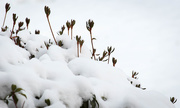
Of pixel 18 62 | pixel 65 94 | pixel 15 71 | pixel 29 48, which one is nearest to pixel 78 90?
pixel 65 94

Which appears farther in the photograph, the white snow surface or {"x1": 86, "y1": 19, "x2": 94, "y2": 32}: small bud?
{"x1": 86, "y1": 19, "x2": 94, "y2": 32}: small bud

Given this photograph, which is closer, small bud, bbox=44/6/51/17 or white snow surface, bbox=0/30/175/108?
white snow surface, bbox=0/30/175/108

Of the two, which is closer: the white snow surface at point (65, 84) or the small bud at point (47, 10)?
the white snow surface at point (65, 84)

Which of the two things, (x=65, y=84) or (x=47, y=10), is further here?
(x=47, y=10)

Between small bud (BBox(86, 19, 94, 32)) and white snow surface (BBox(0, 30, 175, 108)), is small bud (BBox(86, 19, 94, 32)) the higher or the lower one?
the higher one

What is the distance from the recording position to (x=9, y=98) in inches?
47.7

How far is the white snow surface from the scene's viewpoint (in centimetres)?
125

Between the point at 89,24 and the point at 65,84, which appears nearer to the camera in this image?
the point at 65,84

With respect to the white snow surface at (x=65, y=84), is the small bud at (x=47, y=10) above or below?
above

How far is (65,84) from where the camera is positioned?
4.55 ft

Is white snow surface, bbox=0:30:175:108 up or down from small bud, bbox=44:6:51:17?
down

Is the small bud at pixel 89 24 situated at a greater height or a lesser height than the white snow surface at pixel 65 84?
greater

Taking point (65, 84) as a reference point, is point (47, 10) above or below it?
above

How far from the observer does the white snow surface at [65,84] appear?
1.25 metres
